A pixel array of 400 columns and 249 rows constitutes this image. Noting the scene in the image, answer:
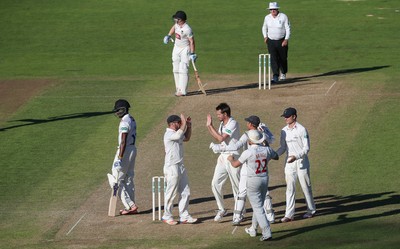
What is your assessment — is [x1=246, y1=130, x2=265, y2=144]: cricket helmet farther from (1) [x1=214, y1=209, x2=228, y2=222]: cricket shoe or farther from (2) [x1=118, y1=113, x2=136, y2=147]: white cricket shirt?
(2) [x1=118, y1=113, x2=136, y2=147]: white cricket shirt

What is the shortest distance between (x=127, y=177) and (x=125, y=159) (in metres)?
0.44

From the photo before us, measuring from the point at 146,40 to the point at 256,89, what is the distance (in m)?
9.30

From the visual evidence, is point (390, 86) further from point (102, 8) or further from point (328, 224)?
point (102, 8)

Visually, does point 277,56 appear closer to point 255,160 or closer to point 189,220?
point 189,220

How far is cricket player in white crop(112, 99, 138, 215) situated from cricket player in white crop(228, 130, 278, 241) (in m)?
3.13

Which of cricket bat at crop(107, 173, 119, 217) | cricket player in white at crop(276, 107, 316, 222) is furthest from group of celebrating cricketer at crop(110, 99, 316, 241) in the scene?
cricket bat at crop(107, 173, 119, 217)

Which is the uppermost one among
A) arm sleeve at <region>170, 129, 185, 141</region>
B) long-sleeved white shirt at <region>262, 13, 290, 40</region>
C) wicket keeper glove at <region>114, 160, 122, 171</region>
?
long-sleeved white shirt at <region>262, 13, 290, 40</region>

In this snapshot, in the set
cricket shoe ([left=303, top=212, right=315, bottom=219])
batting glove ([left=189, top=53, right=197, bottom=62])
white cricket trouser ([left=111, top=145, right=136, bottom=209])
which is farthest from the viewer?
batting glove ([left=189, top=53, right=197, bottom=62])

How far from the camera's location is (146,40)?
41.9 m

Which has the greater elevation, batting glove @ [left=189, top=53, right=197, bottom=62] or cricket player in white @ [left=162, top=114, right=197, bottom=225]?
batting glove @ [left=189, top=53, right=197, bottom=62]

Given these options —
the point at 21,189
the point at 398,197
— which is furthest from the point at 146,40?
the point at 398,197

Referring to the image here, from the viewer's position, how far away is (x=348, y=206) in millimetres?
23906

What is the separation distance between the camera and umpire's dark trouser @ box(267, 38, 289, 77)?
34.1 metres

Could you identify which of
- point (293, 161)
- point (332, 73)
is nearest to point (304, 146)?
point (293, 161)
